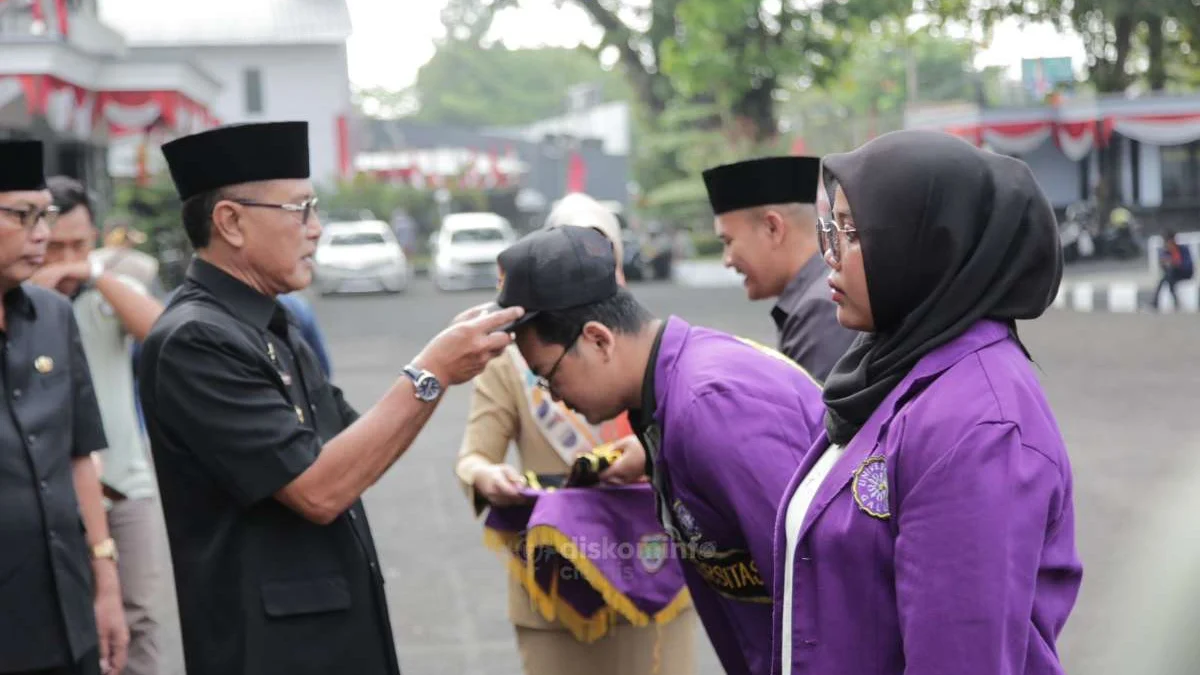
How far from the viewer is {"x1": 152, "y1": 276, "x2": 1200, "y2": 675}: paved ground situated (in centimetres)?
664

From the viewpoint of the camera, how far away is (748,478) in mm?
2900

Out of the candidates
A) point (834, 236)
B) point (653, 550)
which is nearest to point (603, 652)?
point (653, 550)

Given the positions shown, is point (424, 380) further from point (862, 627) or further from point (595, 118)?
point (595, 118)

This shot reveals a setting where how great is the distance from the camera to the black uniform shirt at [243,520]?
3.13m

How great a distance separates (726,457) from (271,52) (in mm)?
53795

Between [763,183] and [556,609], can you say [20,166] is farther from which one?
[763,183]

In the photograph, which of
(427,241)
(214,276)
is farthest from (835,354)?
(427,241)

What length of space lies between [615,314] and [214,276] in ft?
2.80

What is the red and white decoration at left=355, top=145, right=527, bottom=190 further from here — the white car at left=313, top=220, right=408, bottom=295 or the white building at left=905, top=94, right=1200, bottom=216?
the white car at left=313, top=220, right=408, bottom=295

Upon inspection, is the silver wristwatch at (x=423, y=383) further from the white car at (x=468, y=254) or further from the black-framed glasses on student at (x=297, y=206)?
the white car at (x=468, y=254)

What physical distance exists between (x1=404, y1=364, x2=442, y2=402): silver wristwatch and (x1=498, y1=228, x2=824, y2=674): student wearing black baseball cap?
0.21 m

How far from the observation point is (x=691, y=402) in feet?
9.82

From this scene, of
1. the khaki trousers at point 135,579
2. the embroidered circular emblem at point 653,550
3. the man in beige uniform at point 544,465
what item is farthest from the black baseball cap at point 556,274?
the khaki trousers at point 135,579

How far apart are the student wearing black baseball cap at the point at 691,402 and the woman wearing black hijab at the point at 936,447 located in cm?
46
